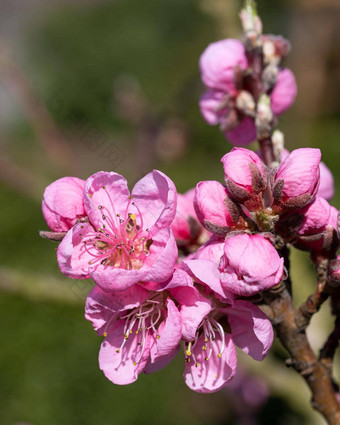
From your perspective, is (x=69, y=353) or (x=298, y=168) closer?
(x=298, y=168)

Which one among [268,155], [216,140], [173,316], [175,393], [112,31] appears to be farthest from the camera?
[112,31]

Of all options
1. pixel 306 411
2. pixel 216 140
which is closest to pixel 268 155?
pixel 306 411

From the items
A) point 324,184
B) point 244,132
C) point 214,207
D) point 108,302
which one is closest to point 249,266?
point 214,207

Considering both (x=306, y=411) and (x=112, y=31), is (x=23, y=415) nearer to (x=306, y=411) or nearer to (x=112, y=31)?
(x=306, y=411)

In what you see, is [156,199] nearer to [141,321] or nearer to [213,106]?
[141,321]

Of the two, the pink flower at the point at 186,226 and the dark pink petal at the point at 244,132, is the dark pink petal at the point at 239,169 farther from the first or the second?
the dark pink petal at the point at 244,132

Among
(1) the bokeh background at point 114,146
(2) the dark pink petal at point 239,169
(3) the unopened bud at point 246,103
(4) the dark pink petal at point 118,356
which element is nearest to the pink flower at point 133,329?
(4) the dark pink petal at point 118,356
